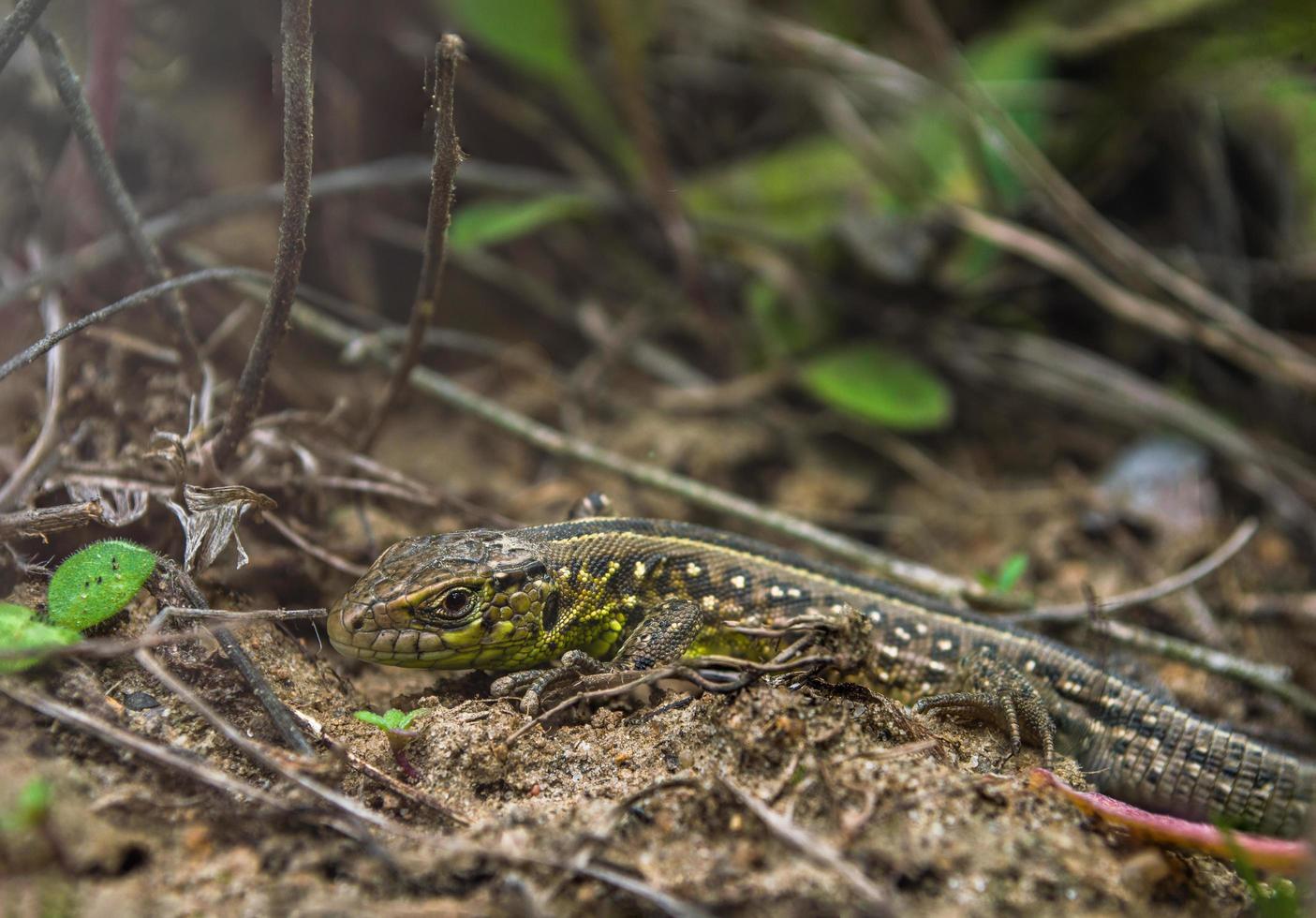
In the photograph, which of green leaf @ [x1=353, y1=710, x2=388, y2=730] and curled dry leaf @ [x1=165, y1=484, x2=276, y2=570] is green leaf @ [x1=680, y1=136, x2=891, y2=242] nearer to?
curled dry leaf @ [x1=165, y1=484, x2=276, y2=570]

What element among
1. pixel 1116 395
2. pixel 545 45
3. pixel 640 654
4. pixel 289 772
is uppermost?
pixel 545 45

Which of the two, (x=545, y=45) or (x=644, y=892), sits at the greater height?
(x=545, y=45)

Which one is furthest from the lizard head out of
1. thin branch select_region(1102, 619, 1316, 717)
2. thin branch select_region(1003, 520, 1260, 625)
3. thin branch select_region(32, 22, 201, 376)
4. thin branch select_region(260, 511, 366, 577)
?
thin branch select_region(1102, 619, 1316, 717)

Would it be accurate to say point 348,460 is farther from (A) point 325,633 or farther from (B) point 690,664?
(B) point 690,664

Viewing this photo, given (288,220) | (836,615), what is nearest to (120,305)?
(288,220)

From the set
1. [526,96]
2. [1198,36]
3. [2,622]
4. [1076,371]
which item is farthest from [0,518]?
[1198,36]

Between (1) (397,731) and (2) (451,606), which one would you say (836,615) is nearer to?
(2) (451,606)

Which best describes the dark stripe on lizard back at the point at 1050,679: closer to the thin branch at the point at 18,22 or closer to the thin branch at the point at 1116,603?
the thin branch at the point at 1116,603
